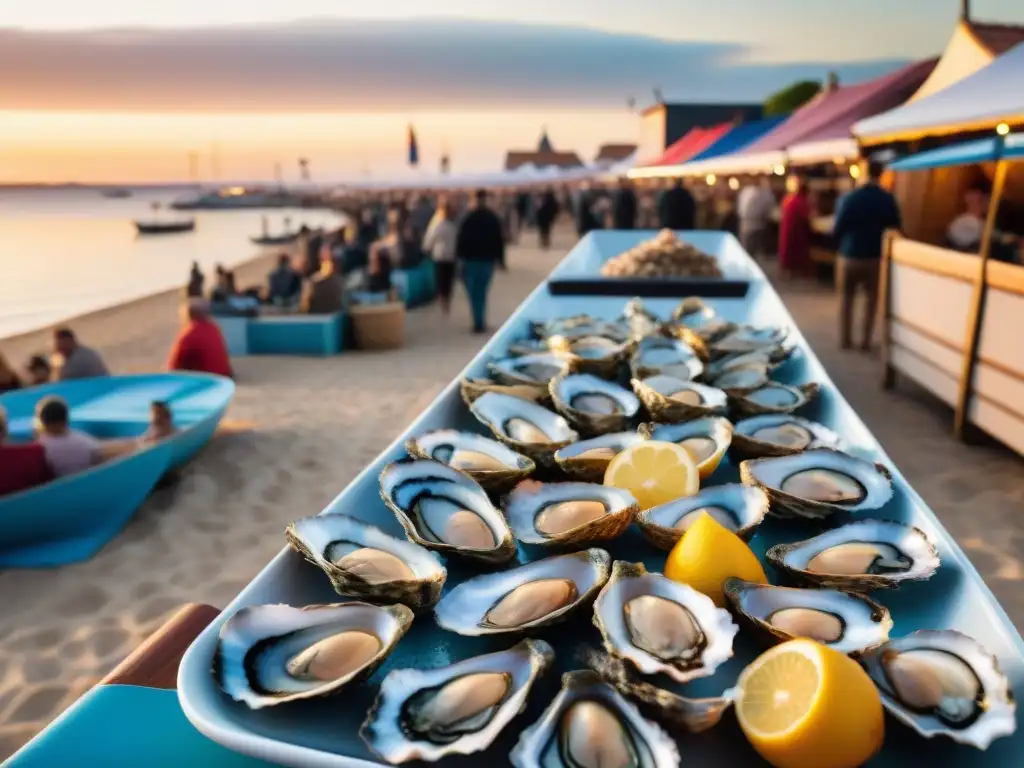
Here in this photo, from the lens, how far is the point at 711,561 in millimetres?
1197

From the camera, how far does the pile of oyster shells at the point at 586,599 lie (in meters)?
0.92

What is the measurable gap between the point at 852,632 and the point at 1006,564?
117 inches

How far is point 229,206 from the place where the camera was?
125 m

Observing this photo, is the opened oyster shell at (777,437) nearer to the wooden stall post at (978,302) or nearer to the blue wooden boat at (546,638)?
the blue wooden boat at (546,638)

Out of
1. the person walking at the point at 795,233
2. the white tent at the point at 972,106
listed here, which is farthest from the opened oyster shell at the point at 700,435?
the person walking at the point at 795,233

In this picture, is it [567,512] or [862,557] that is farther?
[567,512]

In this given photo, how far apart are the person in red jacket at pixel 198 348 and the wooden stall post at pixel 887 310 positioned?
567 centimetres

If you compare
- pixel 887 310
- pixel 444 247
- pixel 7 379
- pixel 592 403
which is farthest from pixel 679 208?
Result: pixel 592 403

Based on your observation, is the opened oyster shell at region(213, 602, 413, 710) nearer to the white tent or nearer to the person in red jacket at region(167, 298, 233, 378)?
the white tent

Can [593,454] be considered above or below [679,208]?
below

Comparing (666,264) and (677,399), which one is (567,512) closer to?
(677,399)

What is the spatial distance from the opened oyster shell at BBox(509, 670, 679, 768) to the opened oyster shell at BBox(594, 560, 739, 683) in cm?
6

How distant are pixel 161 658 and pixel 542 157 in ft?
169

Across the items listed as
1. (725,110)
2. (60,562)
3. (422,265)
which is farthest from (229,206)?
(60,562)
